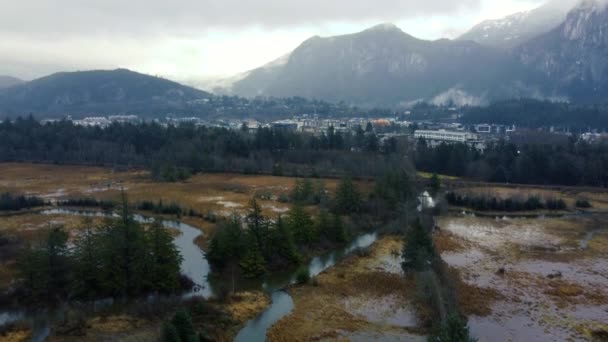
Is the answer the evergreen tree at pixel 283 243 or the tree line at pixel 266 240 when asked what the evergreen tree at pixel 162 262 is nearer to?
the tree line at pixel 266 240

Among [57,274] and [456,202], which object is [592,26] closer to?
[456,202]

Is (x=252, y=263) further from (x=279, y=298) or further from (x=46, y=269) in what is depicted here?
(x=46, y=269)

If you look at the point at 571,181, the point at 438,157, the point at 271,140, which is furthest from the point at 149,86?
the point at 571,181

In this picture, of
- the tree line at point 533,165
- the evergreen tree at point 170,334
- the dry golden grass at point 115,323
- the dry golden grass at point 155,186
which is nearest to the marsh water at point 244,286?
the dry golden grass at point 115,323

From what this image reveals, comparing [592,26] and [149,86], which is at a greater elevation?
[592,26]

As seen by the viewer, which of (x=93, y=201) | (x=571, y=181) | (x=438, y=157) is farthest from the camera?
(x=438, y=157)

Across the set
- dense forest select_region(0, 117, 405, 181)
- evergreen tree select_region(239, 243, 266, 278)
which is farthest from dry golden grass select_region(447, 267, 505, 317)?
dense forest select_region(0, 117, 405, 181)

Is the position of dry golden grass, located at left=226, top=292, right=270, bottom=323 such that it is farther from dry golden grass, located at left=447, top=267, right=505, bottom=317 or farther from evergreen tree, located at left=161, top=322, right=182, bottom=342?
dry golden grass, located at left=447, top=267, right=505, bottom=317

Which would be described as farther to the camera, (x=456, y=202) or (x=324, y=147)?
(x=324, y=147)
